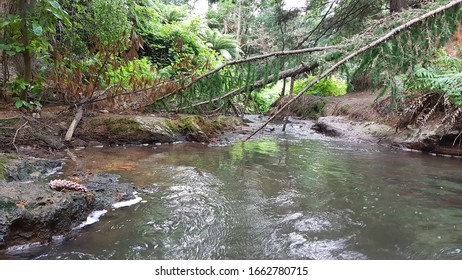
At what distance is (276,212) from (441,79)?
15.7 ft

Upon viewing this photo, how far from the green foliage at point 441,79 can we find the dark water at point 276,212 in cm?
126

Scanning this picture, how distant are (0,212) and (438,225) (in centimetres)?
342

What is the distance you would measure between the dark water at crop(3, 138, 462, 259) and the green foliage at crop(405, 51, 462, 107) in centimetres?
126

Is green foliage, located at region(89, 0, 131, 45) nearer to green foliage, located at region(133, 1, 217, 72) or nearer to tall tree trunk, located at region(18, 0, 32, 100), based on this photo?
tall tree trunk, located at region(18, 0, 32, 100)

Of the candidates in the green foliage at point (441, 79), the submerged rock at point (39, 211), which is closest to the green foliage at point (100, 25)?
the submerged rock at point (39, 211)

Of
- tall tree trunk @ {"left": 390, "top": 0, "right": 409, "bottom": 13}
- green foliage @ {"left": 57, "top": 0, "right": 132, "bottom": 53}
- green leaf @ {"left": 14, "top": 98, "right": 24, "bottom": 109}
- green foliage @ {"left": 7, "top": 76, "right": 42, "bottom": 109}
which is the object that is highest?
tall tree trunk @ {"left": 390, "top": 0, "right": 409, "bottom": 13}

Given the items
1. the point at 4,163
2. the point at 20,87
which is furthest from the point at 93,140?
the point at 4,163

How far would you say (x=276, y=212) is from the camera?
3021 millimetres

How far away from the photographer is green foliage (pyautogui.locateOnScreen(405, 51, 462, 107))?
5621 mm

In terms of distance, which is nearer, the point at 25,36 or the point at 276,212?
the point at 276,212

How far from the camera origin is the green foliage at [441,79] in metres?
5.62

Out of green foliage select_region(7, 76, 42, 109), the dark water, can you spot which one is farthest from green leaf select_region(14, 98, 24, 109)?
the dark water

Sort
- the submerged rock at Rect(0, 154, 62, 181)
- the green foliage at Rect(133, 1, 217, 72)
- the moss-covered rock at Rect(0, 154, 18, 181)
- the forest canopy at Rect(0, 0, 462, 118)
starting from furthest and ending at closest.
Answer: the green foliage at Rect(133, 1, 217, 72) < the forest canopy at Rect(0, 0, 462, 118) < the submerged rock at Rect(0, 154, 62, 181) < the moss-covered rock at Rect(0, 154, 18, 181)

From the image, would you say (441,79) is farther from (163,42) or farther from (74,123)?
(163,42)
